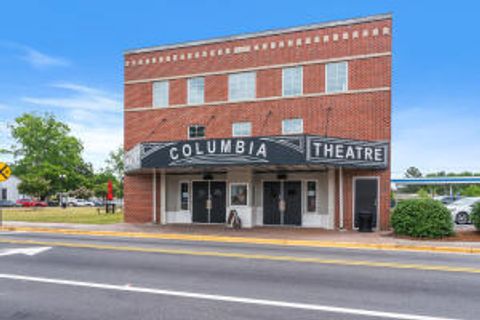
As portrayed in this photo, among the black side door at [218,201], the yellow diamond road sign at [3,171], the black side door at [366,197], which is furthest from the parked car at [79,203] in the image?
the black side door at [366,197]

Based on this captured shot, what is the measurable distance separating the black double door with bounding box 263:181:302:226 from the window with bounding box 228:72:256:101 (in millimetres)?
4909

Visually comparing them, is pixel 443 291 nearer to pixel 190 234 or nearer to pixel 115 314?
pixel 115 314

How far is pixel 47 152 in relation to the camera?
74.2 metres

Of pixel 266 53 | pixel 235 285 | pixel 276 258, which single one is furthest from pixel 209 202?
pixel 235 285

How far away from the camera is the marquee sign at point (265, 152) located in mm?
15961

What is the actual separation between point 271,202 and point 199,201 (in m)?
4.18

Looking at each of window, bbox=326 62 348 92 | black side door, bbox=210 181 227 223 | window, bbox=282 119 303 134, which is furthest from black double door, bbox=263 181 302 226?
window, bbox=326 62 348 92

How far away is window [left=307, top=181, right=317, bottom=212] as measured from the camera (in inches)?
793

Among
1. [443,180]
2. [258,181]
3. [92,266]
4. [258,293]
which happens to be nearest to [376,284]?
[258,293]

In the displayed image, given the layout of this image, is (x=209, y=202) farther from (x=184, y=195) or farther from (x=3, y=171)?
(x=3, y=171)

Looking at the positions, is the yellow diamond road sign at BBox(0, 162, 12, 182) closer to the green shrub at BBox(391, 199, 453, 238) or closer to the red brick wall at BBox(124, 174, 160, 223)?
the red brick wall at BBox(124, 174, 160, 223)

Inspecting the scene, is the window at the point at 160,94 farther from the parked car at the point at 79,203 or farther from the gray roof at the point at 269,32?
the parked car at the point at 79,203

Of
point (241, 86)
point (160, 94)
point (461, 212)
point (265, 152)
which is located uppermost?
point (241, 86)

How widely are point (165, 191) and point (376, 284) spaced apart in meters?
16.8
